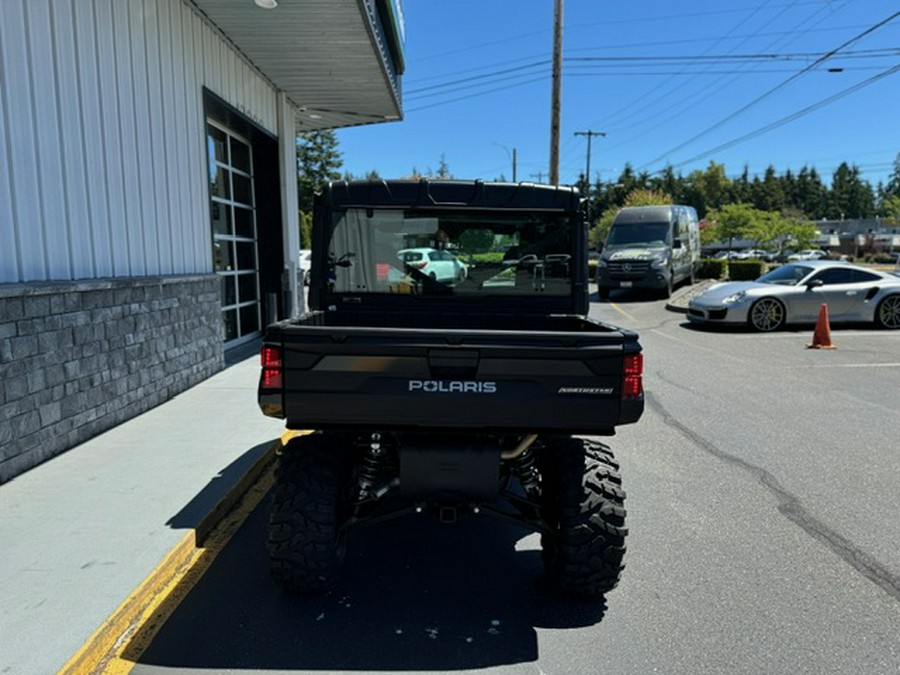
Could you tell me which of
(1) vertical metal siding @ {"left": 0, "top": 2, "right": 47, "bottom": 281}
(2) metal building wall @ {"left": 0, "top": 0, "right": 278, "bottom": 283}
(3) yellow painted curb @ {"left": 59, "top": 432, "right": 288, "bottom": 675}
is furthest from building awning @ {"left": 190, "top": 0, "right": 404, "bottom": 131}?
(3) yellow painted curb @ {"left": 59, "top": 432, "right": 288, "bottom": 675}

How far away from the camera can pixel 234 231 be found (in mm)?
10984

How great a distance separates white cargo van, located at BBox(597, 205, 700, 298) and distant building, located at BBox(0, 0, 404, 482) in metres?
10.9

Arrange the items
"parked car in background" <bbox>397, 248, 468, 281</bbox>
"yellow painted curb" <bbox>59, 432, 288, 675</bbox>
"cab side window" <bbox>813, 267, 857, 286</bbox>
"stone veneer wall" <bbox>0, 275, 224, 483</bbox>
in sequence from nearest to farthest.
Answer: "yellow painted curb" <bbox>59, 432, 288, 675</bbox>, "parked car in background" <bbox>397, 248, 468, 281</bbox>, "stone veneer wall" <bbox>0, 275, 224, 483</bbox>, "cab side window" <bbox>813, 267, 857, 286</bbox>

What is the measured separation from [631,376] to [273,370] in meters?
1.67

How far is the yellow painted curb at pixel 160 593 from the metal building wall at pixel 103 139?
7.95 feet

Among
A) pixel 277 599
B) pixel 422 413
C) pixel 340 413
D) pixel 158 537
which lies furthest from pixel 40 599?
pixel 422 413

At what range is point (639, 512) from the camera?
450 centimetres

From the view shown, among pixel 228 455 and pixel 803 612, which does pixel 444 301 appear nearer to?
pixel 228 455

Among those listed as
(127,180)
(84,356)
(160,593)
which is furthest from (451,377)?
(127,180)

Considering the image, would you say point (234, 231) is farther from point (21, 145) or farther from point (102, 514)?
point (102, 514)

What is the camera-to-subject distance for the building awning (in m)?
7.98

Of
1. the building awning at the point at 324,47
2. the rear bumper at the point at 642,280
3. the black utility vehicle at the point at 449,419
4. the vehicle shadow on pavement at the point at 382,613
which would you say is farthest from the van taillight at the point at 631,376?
the rear bumper at the point at 642,280

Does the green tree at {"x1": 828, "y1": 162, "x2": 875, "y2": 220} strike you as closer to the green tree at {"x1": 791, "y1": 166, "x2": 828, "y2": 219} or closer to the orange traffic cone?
the green tree at {"x1": 791, "y1": 166, "x2": 828, "y2": 219}

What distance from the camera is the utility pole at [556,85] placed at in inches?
777
